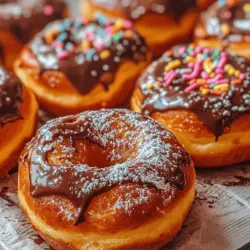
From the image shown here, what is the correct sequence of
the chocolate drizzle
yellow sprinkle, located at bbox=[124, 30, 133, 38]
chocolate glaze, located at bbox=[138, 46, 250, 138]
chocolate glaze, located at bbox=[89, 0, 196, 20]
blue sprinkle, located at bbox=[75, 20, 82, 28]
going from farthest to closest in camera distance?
chocolate glaze, located at bbox=[89, 0, 196, 20]
blue sprinkle, located at bbox=[75, 20, 82, 28]
yellow sprinkle, located at bbox=[124, 30, 133, 38]
the chocolate drizzle
chocolate glaze, located at bbox=[138, 46, 250, 138]

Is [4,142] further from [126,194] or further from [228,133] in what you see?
[228,133]

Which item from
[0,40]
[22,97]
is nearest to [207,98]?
[22,97]

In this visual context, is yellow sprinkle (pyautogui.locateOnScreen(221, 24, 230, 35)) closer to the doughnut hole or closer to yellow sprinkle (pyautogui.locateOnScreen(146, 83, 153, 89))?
yellow sprinkle (pyautogui.locateOnScreen(146, 83, 153, 89))

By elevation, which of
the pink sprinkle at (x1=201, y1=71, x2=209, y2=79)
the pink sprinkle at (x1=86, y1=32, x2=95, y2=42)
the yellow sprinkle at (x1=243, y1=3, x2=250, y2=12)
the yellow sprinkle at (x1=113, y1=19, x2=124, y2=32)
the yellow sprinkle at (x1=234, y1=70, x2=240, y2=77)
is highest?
the yellow sprinkle at (x1=243, y1=3, x2=250, y2=12)

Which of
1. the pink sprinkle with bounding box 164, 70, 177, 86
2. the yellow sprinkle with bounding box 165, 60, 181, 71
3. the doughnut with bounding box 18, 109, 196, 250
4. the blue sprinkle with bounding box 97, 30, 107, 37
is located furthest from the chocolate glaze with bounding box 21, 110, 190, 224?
the blue sprinkle with bounding box 97, 30, 107, 37

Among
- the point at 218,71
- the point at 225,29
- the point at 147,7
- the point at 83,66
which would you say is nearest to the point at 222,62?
the point at 218,71

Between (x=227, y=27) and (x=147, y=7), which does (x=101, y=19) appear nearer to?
(x=147, y=7)

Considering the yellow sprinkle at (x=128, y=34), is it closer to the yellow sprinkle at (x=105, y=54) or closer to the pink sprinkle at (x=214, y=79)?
the yellow sprinkle at (x=105, y=54)
